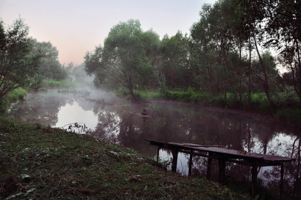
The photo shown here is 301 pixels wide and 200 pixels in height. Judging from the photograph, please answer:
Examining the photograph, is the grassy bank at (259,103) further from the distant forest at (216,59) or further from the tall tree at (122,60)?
the tall tree at (122,60)

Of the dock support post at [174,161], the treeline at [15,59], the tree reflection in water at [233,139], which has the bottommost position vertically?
the tree reflection in water at [233,139]

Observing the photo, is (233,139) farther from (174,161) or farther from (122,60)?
(122,60)

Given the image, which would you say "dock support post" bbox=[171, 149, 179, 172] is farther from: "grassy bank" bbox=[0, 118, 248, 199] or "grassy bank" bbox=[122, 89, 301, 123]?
"grassy bank" bbox=[122, 89, 301, 123]

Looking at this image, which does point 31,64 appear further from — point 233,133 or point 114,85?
point 114,85

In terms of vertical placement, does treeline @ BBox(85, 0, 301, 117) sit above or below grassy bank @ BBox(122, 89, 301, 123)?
above

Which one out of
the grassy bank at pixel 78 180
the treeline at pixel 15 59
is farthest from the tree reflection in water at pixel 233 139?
the treeline at pixel 15 59

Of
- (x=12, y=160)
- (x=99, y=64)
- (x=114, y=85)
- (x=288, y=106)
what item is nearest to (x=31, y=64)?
(x=12, y=160)

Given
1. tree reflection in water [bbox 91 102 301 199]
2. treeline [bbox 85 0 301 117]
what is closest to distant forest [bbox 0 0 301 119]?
treeline [bbox 85 0 301 117]

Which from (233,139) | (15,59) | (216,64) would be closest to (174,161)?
(233,139)

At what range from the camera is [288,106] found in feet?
50.8

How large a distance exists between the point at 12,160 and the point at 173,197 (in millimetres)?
3190

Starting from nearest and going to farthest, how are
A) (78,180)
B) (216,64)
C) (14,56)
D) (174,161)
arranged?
(78,180)
(174,161)
(14,56)
(216,64)

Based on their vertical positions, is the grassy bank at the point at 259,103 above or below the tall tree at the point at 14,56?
below

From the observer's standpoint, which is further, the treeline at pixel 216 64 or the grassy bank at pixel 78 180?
the treeline at pixel 216 64
